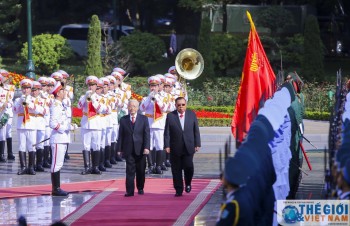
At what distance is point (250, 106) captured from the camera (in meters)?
16.7

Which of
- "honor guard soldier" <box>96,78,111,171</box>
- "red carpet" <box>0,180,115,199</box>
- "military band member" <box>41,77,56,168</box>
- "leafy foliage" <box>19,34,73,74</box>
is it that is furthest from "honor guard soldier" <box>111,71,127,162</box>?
"leafy foliage" <box>19,34,73,74</box>

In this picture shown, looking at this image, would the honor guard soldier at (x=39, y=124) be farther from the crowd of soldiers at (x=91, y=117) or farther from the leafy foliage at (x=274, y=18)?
the leafy foliage at (x=274, y=18)

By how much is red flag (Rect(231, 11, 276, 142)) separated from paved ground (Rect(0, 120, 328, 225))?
1.47m

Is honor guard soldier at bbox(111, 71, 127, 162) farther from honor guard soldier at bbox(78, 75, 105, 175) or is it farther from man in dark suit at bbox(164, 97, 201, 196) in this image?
man in dark suit at bbox(164, 97, 201, 196)

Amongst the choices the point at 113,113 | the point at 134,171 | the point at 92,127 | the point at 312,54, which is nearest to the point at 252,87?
the point at 134,171

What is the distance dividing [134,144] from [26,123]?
438 cm

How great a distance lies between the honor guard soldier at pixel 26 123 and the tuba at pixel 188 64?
4.38 m

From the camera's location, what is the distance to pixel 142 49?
44719 millimetres

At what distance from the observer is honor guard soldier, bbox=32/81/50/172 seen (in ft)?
73.1

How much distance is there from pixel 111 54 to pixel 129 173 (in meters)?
23.5

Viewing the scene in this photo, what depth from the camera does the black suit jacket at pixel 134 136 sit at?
18.8m

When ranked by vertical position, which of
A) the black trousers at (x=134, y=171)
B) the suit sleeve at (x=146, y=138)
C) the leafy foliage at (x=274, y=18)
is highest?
the leafy foliage at (x=274, y=18)

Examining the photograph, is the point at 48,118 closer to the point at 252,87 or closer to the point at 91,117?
the point at 91,117

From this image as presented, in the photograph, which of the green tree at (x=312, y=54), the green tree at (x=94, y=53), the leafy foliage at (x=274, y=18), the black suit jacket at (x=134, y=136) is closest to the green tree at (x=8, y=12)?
the green tree at (x=94, y=53)
